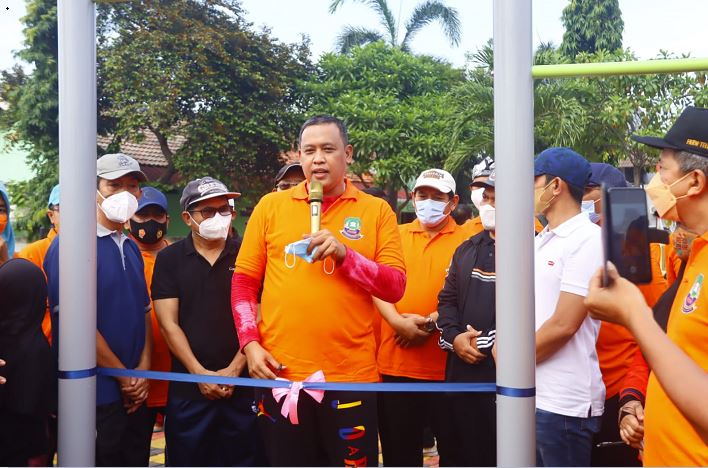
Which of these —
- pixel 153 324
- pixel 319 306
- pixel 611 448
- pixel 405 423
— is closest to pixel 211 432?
pixel 153 324

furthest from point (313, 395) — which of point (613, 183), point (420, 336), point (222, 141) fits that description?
point (222, 141)

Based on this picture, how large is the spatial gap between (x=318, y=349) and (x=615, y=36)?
122 feet

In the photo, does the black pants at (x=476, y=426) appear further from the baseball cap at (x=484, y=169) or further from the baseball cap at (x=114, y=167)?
the baseball cap at (x=114, y=167)

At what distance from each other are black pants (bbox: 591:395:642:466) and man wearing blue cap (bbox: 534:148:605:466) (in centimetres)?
33

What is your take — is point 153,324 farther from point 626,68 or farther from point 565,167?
point 626,68

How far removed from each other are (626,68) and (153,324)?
112 inches

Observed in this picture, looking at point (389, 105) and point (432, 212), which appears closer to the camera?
point (432, 212)

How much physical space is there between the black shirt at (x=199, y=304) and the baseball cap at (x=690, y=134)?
7.56 ft

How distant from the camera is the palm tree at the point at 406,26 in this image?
29.9 meters

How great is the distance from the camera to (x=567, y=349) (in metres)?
3.23

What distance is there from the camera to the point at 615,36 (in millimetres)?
36719

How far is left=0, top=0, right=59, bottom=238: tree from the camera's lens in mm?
24266

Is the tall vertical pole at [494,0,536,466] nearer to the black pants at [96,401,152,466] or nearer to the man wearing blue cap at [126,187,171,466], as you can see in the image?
the black pants at [96,401,152,466]

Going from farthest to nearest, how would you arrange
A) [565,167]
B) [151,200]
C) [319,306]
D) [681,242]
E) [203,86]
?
[203,86]
[151,200]
[565,167]
[319,306]
[681,242]
